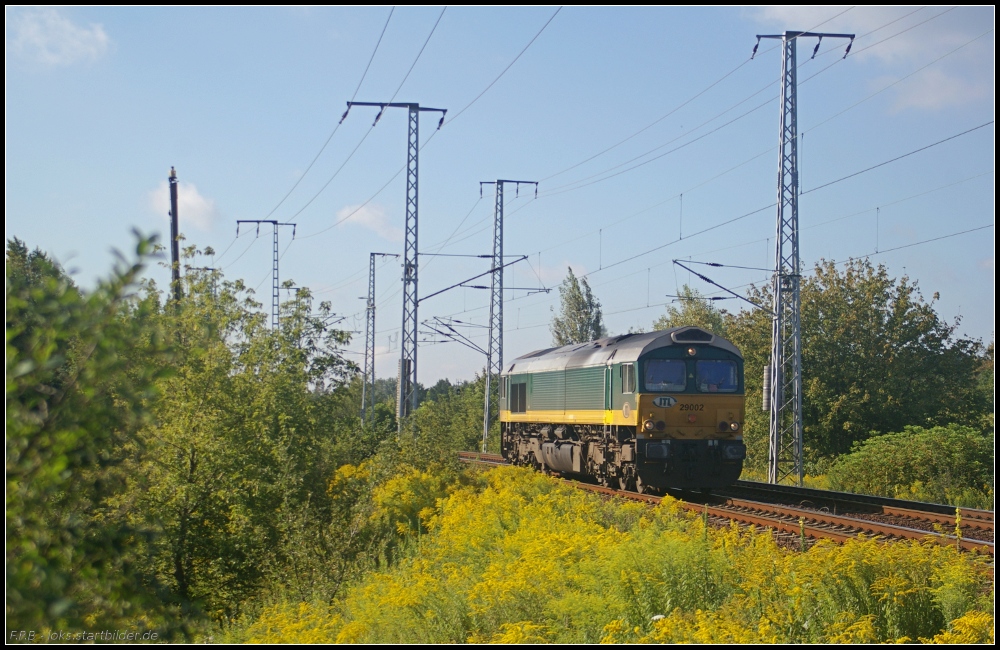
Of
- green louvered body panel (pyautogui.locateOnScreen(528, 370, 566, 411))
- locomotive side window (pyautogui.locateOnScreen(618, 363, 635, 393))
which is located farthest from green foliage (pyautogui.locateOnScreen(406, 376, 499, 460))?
locomotive side window (pyautogui.locateOnScreen(618, 363, 635, 393))

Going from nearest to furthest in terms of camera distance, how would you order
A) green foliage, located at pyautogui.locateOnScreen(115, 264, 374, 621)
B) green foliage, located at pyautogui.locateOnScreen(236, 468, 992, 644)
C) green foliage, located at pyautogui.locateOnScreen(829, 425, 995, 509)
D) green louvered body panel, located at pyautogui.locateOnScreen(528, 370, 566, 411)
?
green foliage, located at pyautogui.locateOnScreen(236, 468, 992, 644), green foliage, located at pyautogui.locateOnScreen(115, 264, 374, 621), green foliage, located at pyautogui.locateOnScreen(829, 425, 995, 509), green louvered body panel, located at pyautogui.locateOnScreen(528, 370, 566, 411)

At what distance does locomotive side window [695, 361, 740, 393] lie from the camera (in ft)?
67.3

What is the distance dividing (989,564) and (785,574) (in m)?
2.80

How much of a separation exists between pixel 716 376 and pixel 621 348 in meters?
2.28

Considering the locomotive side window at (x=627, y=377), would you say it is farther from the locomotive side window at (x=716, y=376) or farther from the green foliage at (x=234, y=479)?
the green foliage at (x=234, y=479)

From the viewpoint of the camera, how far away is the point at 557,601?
8695 millimetres

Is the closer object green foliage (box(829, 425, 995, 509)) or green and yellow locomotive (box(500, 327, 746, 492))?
green and yellow locomotive (box(500, 327, 746, 492))

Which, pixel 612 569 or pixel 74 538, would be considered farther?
pixel 612 569

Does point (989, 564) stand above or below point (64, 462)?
below

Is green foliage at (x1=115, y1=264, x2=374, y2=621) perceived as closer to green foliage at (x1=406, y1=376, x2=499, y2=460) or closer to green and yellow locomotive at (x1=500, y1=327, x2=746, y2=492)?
green foliage at (x1=406, y1=376, x2=499, y2=460)

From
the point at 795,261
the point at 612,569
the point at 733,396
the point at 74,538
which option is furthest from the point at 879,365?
the point at 74,538

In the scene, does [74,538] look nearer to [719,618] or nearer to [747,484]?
[719,618]

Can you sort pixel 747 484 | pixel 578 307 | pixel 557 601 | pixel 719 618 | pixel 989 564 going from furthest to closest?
pixel 578 307 → pixel 747 484 → pixel 989 564 → pixel 557 601 → pixel 719 618

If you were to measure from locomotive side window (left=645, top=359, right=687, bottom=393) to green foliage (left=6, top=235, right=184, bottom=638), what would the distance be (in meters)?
15.9
